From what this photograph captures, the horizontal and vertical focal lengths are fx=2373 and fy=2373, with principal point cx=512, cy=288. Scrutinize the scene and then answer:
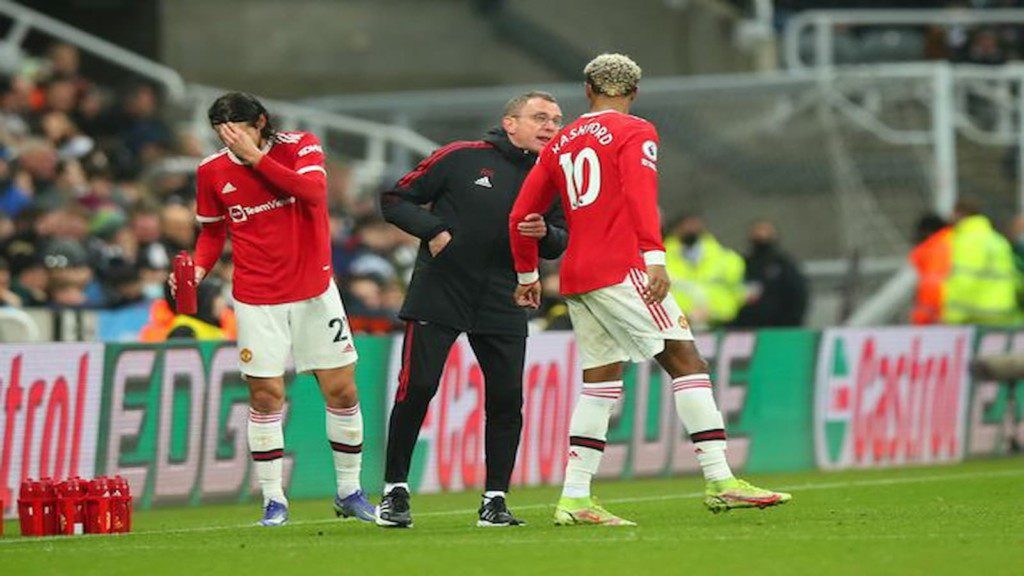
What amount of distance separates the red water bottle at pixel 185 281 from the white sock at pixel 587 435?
2.09 meters

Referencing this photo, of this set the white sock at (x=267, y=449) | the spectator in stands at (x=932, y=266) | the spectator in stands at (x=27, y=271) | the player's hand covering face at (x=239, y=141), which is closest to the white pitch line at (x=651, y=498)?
the white sock at (x=267, y=449)

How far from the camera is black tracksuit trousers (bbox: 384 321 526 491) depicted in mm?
11586

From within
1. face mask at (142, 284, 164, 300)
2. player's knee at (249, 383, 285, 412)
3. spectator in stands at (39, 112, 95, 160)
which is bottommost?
player's knee at (249, 383, 285, 412)

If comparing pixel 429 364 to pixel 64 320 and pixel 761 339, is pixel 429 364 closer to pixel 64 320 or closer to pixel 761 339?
pixel 64 320

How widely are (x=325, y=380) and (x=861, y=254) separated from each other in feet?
49.0

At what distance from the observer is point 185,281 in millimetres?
11859

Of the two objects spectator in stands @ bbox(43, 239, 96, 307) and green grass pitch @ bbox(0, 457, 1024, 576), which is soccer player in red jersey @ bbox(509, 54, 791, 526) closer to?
green grass pitch @ bbox(0, 457, 1024, 576)

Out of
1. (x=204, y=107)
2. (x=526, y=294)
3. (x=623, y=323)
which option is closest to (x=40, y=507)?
(x=526, y=294)

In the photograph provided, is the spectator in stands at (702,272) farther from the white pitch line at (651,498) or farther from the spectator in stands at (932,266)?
the white pitch line at (651,498)

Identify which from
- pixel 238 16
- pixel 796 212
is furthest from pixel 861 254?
pixel 238 16

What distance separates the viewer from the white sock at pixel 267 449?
11766mm

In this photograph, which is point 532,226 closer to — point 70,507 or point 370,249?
point 70,507

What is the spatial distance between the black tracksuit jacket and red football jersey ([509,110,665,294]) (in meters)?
0.39

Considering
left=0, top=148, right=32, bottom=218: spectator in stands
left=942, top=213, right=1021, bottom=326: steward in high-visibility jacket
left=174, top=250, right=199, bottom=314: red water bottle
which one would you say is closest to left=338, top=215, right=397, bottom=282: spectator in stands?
left=0, top=148, right=32, bottom=218: spectator in stands
